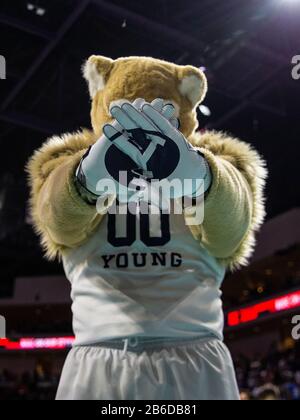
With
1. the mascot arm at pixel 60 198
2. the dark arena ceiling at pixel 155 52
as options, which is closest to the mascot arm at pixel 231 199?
the mascot arm at pixel 60 198

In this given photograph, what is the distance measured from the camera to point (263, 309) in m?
11.1

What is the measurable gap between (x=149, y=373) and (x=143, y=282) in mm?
166

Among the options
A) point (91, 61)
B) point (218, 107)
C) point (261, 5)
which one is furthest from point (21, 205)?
point (91, 61)

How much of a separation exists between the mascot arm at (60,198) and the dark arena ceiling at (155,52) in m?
2.19

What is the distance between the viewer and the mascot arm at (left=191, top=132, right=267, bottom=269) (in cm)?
95

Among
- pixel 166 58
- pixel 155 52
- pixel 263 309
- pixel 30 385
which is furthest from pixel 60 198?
pixel 30 385

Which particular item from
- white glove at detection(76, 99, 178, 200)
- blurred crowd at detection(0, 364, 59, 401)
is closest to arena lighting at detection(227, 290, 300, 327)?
blurred crowd at detection(0, 364, 59, 401)

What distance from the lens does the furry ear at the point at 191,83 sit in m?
1.12

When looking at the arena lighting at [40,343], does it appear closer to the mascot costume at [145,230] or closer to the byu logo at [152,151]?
the mascot costume at [145,230]
